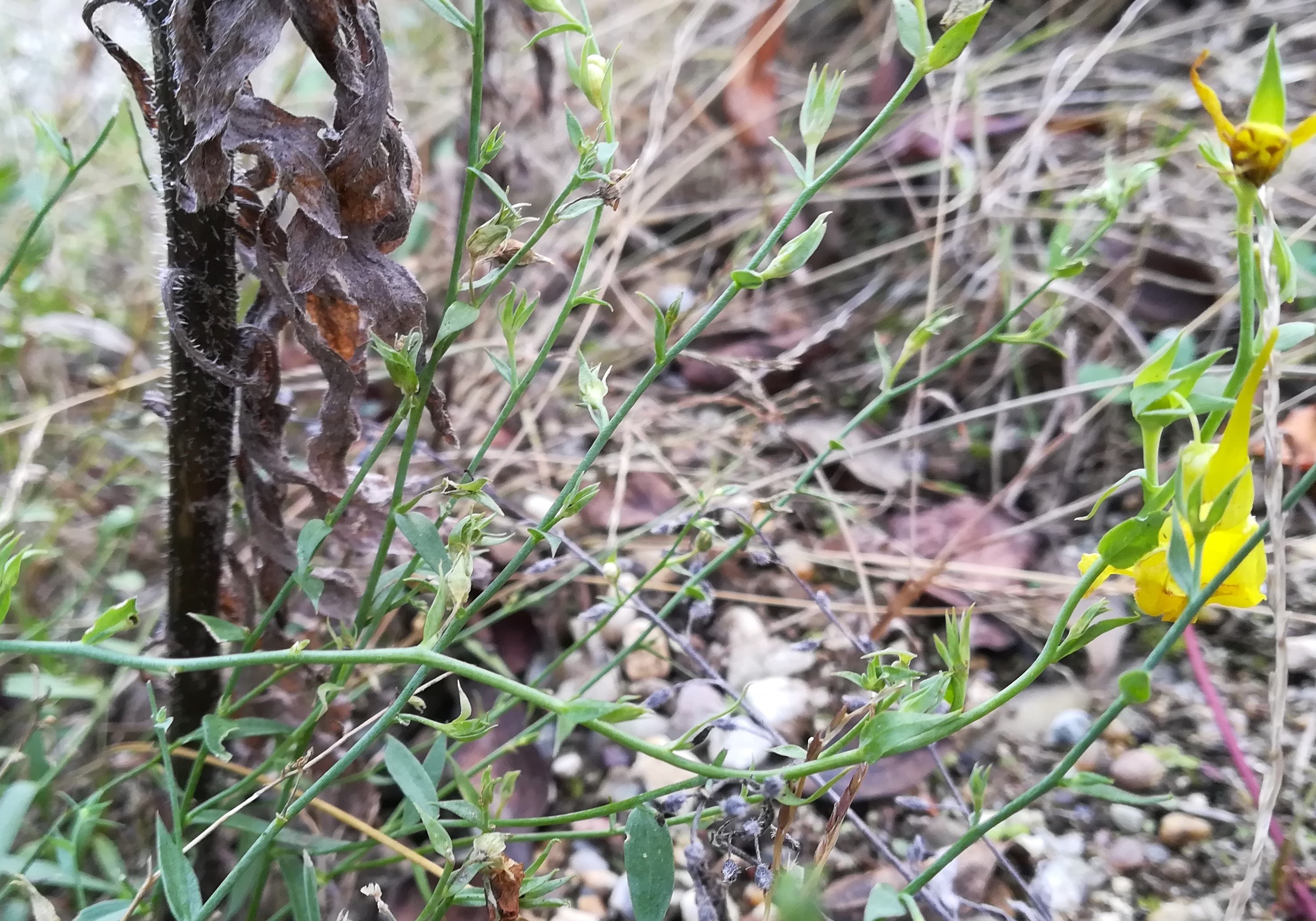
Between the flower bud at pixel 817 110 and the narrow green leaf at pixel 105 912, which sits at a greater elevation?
the flower bud at pixel 817 110

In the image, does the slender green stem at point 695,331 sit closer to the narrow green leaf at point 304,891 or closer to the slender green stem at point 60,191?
the narrow green leaf at point 304,891

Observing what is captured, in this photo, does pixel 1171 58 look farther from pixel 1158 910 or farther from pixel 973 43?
pixel 1158 910

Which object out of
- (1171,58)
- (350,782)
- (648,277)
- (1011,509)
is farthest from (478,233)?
(1171,58)

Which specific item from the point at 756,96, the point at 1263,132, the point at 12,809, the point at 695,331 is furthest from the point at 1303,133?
the point at 756,96

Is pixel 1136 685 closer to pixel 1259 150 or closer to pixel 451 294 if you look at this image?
pixel 1259 150

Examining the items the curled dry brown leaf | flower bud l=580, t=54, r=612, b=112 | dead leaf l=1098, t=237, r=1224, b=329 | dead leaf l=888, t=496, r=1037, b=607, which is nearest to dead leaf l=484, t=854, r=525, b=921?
the curled dry brown leaf

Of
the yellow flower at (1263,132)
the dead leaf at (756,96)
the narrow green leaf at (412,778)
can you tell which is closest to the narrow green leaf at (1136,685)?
the yellow flower at (1263,132)
